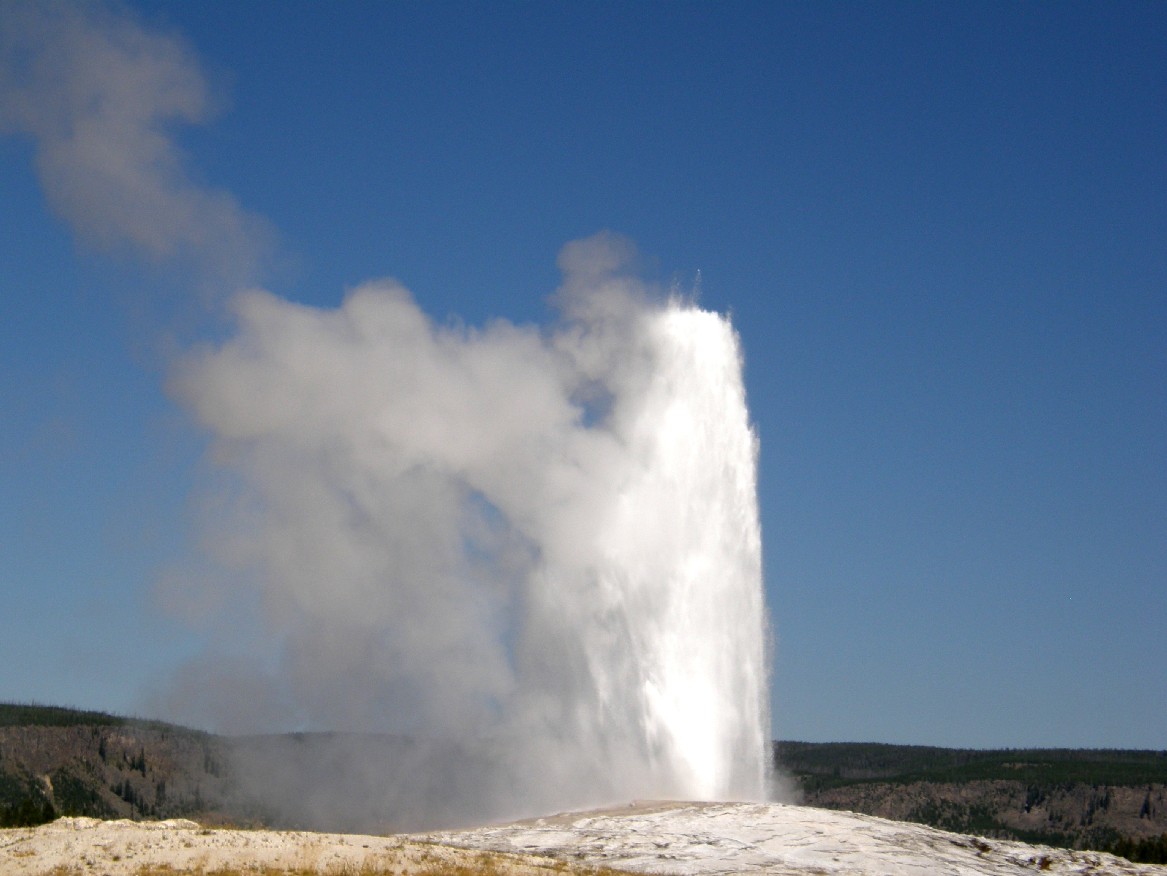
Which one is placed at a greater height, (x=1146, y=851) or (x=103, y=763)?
(x=103, y=763)

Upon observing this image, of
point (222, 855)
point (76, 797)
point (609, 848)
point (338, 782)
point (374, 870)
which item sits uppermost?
point (338, 782)

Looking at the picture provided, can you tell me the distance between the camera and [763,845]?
43.6 metres

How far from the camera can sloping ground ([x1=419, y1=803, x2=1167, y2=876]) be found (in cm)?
4169

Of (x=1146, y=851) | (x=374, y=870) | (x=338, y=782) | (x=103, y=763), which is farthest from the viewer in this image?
(x=103, y=763)

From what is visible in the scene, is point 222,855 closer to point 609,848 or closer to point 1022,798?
point 609,848

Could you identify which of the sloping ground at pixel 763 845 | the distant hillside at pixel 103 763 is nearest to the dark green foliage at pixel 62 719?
the distant hillside at pixel 103 763

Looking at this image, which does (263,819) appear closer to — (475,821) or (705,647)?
(475,821)

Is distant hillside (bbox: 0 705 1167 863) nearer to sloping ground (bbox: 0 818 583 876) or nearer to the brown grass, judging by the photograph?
sloping ground (bbox: 0 818 583 876)

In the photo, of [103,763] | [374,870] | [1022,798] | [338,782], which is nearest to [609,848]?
[374,870]

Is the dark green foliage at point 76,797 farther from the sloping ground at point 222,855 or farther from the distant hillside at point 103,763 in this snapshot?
the sloping ground at point 222,855

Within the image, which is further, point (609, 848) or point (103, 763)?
point (103, 763)

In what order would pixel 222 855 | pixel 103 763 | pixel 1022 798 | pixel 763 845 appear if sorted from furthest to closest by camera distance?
pixel 1022 798
pixel 103 763
pixel 763 845
pixel 222 855

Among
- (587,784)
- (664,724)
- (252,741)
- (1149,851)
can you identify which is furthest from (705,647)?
(252,741)

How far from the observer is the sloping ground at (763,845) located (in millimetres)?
41688
